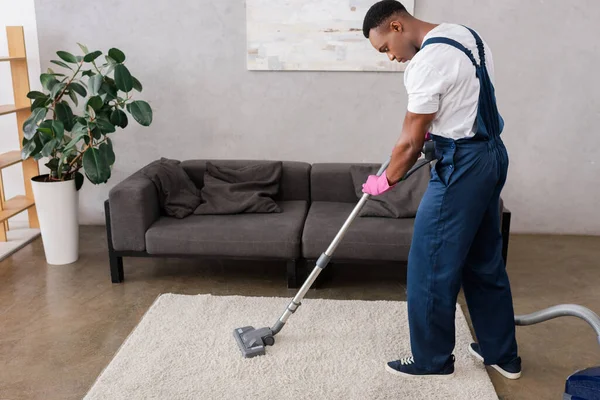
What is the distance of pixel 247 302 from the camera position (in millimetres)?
3098

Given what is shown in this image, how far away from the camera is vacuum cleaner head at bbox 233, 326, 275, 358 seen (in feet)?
8.48

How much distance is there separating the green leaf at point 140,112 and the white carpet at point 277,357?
3.60 ft

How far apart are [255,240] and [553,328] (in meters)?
1.53

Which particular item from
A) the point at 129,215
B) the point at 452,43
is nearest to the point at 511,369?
the point at 452,43

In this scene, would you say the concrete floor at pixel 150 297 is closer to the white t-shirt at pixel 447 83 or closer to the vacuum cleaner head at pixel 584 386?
the vacuum cleaner head at pixel 584 386

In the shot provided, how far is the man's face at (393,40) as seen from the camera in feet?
7.13

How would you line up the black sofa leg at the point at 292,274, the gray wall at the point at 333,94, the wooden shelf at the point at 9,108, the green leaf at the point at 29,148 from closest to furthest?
the black sofa leg at the point at 292,274
the green leaf at the point at 29,148
the wooden shelf at the point at 9,108
the gray wall at the point at 333,94

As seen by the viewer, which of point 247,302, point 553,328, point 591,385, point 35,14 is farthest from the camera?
point 35,14

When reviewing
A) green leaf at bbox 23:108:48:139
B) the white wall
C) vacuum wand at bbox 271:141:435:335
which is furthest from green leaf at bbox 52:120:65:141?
vacuum wand at bbox 271:141:435:335

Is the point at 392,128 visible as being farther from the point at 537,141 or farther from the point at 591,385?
the point at 591,385

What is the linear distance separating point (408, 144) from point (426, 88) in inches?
8.3

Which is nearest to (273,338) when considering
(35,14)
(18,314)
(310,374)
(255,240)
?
(310,374)

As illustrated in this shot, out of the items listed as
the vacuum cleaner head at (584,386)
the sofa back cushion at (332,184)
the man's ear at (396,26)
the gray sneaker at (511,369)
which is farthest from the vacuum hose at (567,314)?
the sofa back cushion at (332,184)

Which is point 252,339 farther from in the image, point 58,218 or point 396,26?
point 58,218
